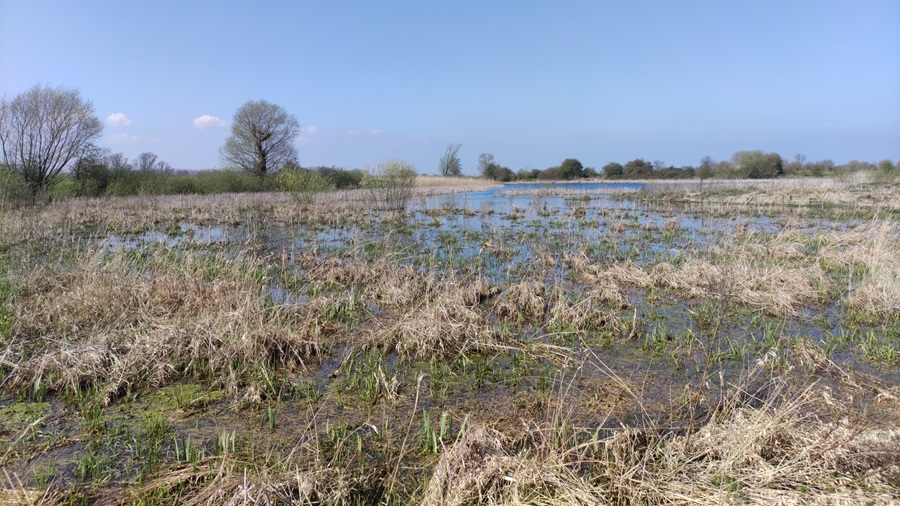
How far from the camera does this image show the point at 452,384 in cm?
438

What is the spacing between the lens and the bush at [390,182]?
70.2 feet

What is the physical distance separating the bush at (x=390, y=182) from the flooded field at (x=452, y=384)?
12601 millimetres

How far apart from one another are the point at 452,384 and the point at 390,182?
17.9 metres

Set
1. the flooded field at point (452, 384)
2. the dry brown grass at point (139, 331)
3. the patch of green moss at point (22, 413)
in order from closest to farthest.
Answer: the flooded field at point (452, 384) → the patch of green moss at point (22, 413) → the dry brown grass at point (139, 331)

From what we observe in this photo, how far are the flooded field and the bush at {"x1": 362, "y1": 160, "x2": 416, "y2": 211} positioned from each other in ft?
41.3

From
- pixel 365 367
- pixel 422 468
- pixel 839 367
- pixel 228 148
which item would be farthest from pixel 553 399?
pixel 228 148

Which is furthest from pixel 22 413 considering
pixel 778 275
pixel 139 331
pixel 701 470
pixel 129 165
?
pixel 129 165

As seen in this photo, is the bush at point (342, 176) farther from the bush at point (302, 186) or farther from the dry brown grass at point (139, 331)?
the dry brown grass at point (139, 331)

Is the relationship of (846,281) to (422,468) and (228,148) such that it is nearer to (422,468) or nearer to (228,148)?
(422,468)

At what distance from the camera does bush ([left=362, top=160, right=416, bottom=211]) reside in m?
21.4

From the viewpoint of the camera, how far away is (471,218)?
59.3 ft

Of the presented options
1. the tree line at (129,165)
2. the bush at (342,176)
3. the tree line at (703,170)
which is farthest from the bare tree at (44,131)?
the tree line at (703,170)

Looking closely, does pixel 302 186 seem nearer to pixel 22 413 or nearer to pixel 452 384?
pixel 22 413

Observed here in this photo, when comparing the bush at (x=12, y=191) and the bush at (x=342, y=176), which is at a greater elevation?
the bush at (x=342, y=176)
